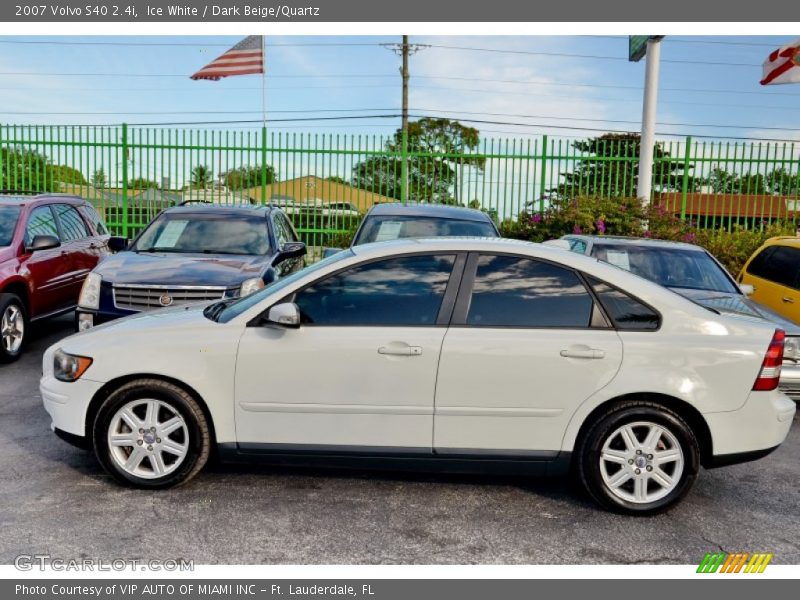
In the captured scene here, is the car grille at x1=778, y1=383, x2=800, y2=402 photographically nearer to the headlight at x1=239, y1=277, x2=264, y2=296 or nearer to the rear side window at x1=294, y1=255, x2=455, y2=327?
the rear side window at x1=294, y1=255, x2=455, y2=327

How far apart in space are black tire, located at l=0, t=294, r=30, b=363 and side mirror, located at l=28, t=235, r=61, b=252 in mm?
582

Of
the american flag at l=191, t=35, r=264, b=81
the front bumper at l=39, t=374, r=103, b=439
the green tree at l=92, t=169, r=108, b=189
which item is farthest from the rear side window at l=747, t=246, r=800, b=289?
the green tree at l=92, t=169, r=108, b=189

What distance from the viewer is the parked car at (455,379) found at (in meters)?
4.21

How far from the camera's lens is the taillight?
423 cm

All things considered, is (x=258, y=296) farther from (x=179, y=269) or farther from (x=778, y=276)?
(x=778, y=276)

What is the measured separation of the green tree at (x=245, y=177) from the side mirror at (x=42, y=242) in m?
7.67

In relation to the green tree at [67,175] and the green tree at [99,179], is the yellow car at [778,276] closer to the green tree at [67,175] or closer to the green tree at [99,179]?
the green tree at [99,179]

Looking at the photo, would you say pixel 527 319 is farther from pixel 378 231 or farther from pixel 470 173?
pixel 470 173

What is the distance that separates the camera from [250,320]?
172 inches

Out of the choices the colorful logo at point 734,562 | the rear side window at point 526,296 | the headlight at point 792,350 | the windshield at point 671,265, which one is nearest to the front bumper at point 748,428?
the colorful logo at point 734,562

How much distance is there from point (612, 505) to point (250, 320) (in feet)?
7.60

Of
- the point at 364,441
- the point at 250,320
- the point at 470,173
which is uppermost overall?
the point at 470,173

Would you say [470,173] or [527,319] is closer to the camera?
[527,319]
